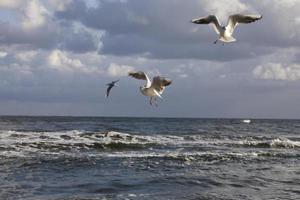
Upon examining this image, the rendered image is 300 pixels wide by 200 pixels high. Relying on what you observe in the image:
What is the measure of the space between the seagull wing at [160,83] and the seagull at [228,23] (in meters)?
1.14

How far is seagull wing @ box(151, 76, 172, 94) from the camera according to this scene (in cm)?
1053

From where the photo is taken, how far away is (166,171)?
62.9 ft

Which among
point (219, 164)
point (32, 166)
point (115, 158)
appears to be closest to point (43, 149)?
point (115, 158)

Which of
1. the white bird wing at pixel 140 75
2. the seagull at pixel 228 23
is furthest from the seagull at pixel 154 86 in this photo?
the seagull at pixel 228 23

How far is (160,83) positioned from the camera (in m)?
10.6

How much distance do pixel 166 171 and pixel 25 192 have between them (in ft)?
18.4

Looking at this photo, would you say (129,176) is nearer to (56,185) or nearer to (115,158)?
(56,185)

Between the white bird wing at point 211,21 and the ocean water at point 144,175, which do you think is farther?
the ocean water at point 144,175

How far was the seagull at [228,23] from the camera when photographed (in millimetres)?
10529

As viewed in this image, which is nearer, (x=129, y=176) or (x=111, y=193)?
(x=111, y=193)

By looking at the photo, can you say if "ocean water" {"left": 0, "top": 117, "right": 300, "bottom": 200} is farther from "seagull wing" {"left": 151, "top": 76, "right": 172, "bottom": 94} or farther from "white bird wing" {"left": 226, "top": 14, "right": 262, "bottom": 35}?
"white bird wing" {"left": 226, "top": 14, "right": 262, "bottom": 35}

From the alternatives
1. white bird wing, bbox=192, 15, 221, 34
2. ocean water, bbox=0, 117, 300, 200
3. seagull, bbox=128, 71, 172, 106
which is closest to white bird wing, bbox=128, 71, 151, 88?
seagull, bbox=128, 71, 172, 106

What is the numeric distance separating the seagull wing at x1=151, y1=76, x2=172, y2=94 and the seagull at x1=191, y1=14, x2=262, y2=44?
3.73 feet

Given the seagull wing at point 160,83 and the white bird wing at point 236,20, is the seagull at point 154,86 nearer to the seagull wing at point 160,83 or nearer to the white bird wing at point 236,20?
the seagull wing at point 160,83
